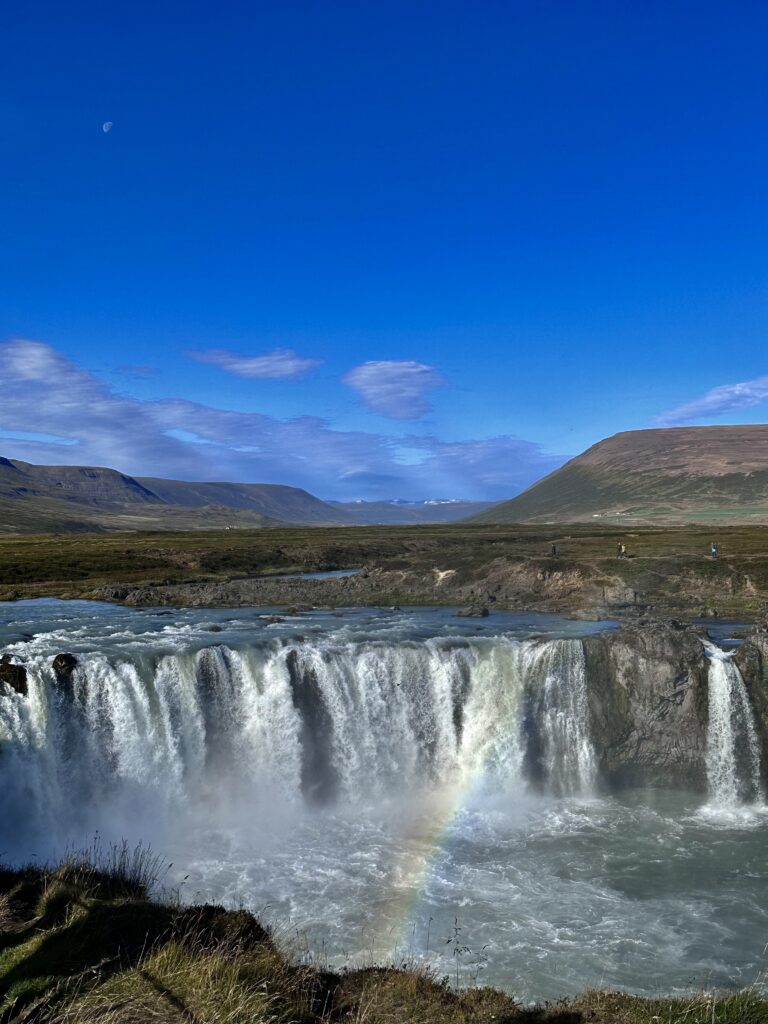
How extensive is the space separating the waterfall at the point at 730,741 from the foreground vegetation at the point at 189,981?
2016 centimetres

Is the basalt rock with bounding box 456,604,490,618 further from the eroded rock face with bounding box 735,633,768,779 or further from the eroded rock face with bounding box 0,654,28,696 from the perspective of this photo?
the eroded rock face with bounding box 0,654,28,696

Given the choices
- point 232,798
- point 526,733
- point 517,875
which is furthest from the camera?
point 526,733

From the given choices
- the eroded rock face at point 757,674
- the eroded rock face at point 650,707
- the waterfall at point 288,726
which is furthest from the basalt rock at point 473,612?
the eroded rock face at point 757,674

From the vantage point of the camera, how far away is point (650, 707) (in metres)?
31.6

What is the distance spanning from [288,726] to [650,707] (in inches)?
650

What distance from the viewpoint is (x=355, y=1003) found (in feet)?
36.7

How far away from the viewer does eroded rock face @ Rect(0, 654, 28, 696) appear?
89.1ft

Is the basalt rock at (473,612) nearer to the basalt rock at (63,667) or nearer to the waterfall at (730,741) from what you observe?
the waterfall at (730,741)

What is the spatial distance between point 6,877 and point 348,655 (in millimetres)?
18718

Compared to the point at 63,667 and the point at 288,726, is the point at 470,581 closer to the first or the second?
the point at 288,726

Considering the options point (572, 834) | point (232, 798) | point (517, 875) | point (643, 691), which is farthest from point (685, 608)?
point (232, 798)

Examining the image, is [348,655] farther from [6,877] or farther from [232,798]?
[6,877]

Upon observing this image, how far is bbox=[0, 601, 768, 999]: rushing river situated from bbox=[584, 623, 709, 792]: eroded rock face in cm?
68

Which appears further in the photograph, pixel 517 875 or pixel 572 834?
pixel 572 834
